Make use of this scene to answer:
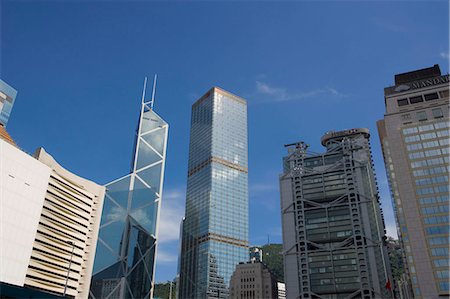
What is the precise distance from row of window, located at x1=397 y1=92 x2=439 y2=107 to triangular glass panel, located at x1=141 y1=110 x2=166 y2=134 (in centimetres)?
8712

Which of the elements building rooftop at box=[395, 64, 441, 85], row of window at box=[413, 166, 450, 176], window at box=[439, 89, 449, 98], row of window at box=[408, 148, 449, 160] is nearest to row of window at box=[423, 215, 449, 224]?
row of window at box=[413, 166, 450, 176]

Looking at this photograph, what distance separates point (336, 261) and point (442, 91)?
69732mm

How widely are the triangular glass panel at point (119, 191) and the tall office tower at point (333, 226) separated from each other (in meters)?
66.5

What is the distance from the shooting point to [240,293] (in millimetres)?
197250

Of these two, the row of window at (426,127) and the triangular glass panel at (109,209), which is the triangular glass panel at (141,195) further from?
the row of window at (426,127)

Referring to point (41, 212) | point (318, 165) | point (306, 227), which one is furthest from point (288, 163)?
point (41, 212)

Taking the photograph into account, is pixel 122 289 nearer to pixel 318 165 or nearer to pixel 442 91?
pixel 318 165

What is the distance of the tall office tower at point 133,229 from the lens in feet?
415

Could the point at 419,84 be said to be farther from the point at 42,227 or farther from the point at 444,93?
the point at 42,227

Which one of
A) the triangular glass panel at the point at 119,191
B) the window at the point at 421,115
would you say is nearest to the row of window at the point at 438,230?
the window at the point at 421,115

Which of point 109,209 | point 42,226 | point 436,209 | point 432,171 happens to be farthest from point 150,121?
point 436,209

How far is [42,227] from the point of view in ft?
302

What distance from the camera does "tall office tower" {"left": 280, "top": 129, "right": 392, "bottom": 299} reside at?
503 ft

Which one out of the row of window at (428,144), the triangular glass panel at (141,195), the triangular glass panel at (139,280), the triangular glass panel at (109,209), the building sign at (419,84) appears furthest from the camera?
the triangular glass panel at (141,195)
